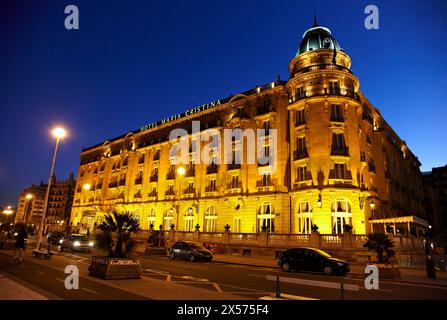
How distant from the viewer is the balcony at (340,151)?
2992 cm

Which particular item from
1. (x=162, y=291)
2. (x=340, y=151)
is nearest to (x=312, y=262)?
(x=162, y=291)

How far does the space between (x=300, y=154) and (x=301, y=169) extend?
5.38ft

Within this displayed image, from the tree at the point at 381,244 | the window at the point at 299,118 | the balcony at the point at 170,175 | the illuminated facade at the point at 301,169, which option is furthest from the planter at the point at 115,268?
the balcony at the point at 170,175

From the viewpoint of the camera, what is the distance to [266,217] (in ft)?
109

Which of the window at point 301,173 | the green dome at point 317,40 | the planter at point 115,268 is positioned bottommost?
the planter at point 115,268

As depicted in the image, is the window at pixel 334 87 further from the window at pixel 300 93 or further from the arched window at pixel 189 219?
the arched window at pixel 189 219

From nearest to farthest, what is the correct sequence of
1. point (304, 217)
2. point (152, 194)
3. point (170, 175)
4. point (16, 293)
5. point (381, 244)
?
1. point (16, 293)
2. point (381, 244)
3. point (304, 217)
4. point (170, 175)
5. point (152, 194)

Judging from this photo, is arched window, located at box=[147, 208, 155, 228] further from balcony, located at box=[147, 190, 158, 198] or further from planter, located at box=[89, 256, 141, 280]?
planter, located at box=[89, 256, 141, 280]

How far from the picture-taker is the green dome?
3494 centimetres

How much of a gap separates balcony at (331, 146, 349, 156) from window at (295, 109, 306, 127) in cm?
459

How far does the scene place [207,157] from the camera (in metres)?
41.9

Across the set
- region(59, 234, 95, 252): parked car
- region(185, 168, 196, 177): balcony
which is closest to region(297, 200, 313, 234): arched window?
region(185, 168, 196, 177): balcony

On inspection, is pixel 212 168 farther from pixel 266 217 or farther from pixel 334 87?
pixel 334 87

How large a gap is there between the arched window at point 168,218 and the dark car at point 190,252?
2029 centimetres
